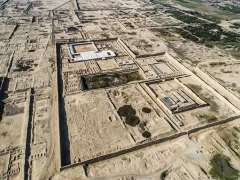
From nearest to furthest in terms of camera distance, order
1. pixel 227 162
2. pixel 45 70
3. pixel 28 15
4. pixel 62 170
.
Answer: pixel 62 170 < pixel 227 162 < pixel 45 70 < pixel 28 15

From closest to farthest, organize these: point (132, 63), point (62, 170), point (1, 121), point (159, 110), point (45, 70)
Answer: point (62, 170), point (1, 121), point (159, 110), point (45, 70), point (132, 63)

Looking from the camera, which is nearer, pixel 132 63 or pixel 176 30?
pixel 132 63

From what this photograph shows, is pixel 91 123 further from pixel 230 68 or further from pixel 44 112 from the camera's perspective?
pixel 230 68

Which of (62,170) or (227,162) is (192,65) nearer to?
(227,162)

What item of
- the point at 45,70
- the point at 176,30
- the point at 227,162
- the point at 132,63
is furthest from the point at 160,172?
the point at 176,30

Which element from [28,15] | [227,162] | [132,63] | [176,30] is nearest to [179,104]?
[227,162]

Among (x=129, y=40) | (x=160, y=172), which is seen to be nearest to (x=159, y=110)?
(x=160, y=172)

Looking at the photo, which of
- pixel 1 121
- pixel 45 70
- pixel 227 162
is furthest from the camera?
pixel 45 70

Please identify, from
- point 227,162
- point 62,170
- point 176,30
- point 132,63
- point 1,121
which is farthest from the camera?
point 176,30

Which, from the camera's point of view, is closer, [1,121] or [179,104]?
[1,121]
